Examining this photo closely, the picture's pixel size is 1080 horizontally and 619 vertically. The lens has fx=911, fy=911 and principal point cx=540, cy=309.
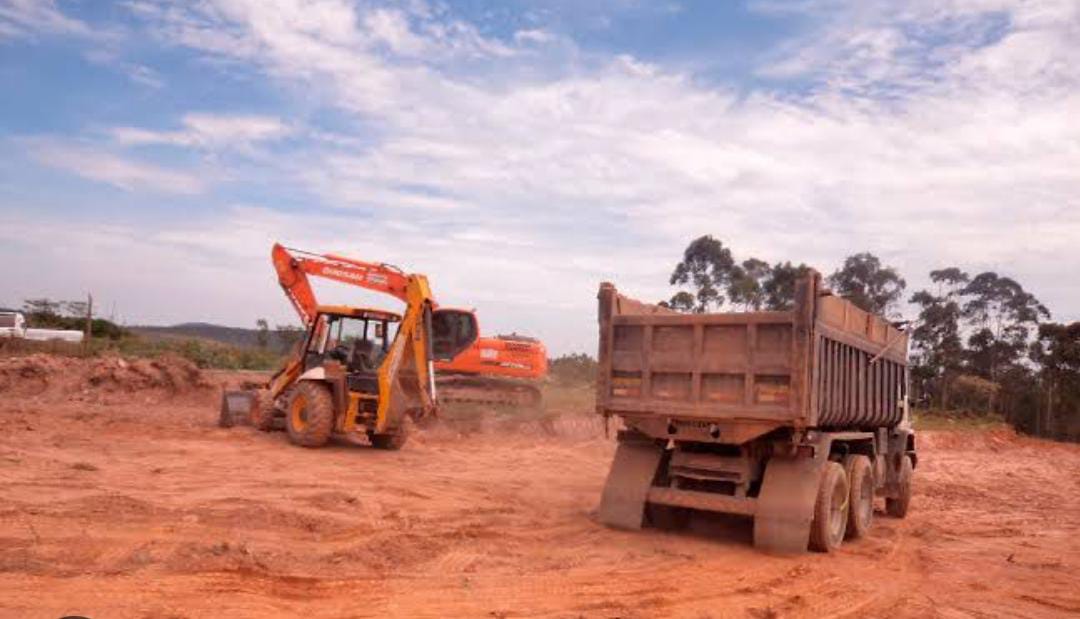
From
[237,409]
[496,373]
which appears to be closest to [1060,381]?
[496,373]

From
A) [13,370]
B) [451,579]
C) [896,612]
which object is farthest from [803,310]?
[13,370]

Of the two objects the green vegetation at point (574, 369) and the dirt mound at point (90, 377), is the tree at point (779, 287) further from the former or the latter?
the dirt mound at point (90, 377)

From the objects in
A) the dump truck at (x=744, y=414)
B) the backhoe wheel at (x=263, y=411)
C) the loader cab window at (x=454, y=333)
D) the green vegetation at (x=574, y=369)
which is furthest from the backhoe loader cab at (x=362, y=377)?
the green vegetation at (x=574, y=369)

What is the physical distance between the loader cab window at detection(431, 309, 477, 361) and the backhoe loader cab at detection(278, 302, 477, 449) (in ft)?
6.58

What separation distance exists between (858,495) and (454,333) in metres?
9.80

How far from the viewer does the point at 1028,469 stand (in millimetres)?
21984

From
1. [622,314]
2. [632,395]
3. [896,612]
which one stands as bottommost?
[896,612]

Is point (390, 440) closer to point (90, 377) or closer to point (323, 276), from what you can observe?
point (323, 276)

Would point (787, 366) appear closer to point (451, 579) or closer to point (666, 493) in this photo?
point (666, 493)

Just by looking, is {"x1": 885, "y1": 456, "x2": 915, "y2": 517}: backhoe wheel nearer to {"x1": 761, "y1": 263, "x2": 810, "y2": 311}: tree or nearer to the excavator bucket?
the excavator bucket

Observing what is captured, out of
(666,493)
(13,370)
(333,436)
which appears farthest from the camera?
(13,370)

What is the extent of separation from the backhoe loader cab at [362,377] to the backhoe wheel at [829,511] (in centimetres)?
757

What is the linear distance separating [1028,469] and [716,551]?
16.9 m

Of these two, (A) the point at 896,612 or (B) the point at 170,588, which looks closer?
(B) the point at 170,588
